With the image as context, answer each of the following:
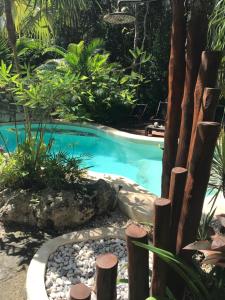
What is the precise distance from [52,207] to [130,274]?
2406mm

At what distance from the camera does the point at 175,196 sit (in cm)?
214

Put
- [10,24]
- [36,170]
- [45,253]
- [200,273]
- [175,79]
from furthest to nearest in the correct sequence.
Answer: [10,24]
[36,170]
[45,253]
[175,79]
[200,273]

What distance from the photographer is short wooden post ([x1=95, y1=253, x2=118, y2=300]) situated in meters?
1.93

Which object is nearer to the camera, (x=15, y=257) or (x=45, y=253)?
(x=45, y=253)

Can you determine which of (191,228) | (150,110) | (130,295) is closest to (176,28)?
(191,228)

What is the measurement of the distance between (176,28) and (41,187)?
2823mm

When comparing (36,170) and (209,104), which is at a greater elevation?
(209,104)

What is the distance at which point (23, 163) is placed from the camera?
16.1 ft

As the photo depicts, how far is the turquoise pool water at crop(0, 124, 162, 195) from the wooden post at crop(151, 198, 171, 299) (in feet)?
16.5

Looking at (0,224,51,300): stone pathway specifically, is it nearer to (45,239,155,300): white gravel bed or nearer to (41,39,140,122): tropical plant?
(45,239,155,300): white gravel bed

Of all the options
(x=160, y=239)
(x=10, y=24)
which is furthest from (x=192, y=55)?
(x=10, y=24)

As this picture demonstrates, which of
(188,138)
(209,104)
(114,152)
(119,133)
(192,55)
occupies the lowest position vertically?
(114,152)

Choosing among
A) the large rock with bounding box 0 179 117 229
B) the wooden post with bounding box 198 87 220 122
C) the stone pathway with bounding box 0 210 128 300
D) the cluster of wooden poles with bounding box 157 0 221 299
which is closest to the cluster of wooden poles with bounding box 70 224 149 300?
the cluster of wooden poles with bounding box 157 0 221 299

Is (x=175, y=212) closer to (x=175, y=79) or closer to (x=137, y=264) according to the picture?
(x=137, y=264)
